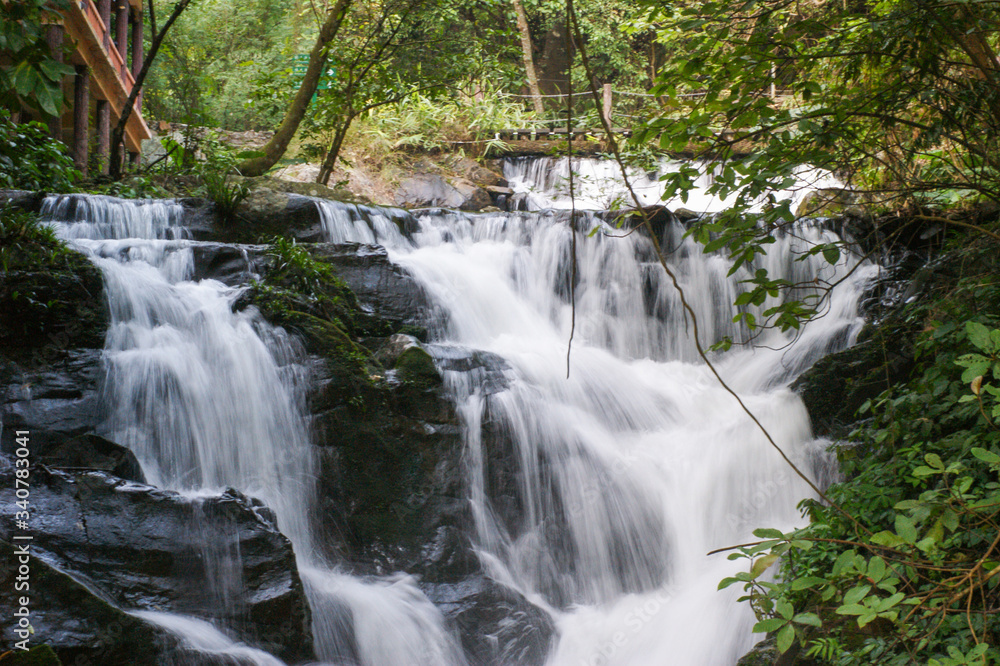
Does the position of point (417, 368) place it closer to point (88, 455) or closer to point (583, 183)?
point (88, 455)

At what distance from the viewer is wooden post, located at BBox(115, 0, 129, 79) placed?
12.0 metres

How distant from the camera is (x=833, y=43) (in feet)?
11.0

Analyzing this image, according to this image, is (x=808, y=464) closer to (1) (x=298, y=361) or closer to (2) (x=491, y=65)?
(1) (x=298, y=361)

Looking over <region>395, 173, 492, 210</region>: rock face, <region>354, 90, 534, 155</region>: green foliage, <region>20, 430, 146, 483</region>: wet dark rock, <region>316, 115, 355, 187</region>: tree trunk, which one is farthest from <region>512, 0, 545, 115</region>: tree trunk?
<region>20, 430, 146, 483</region>: wet dark rock

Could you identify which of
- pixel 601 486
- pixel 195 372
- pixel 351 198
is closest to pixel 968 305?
pixel 601 486

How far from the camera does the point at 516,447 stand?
5.27 metres

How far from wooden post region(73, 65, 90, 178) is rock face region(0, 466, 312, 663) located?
7533 millimetres

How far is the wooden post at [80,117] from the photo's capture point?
9.41 metres

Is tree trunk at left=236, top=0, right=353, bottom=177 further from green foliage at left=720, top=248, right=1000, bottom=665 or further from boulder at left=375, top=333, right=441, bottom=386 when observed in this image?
green foliage at left=720, top=248, right=1000, bottom=665

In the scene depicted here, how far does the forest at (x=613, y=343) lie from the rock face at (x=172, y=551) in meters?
0.05

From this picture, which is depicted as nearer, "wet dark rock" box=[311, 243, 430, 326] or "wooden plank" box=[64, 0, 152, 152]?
"wet dark rock" box=[311, 243, 430, 326]

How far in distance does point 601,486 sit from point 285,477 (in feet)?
7.56

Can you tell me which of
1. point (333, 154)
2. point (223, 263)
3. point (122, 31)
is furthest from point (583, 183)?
point (122, 31)

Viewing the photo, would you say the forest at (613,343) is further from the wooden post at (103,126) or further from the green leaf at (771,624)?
the wooden post at (103,126)
